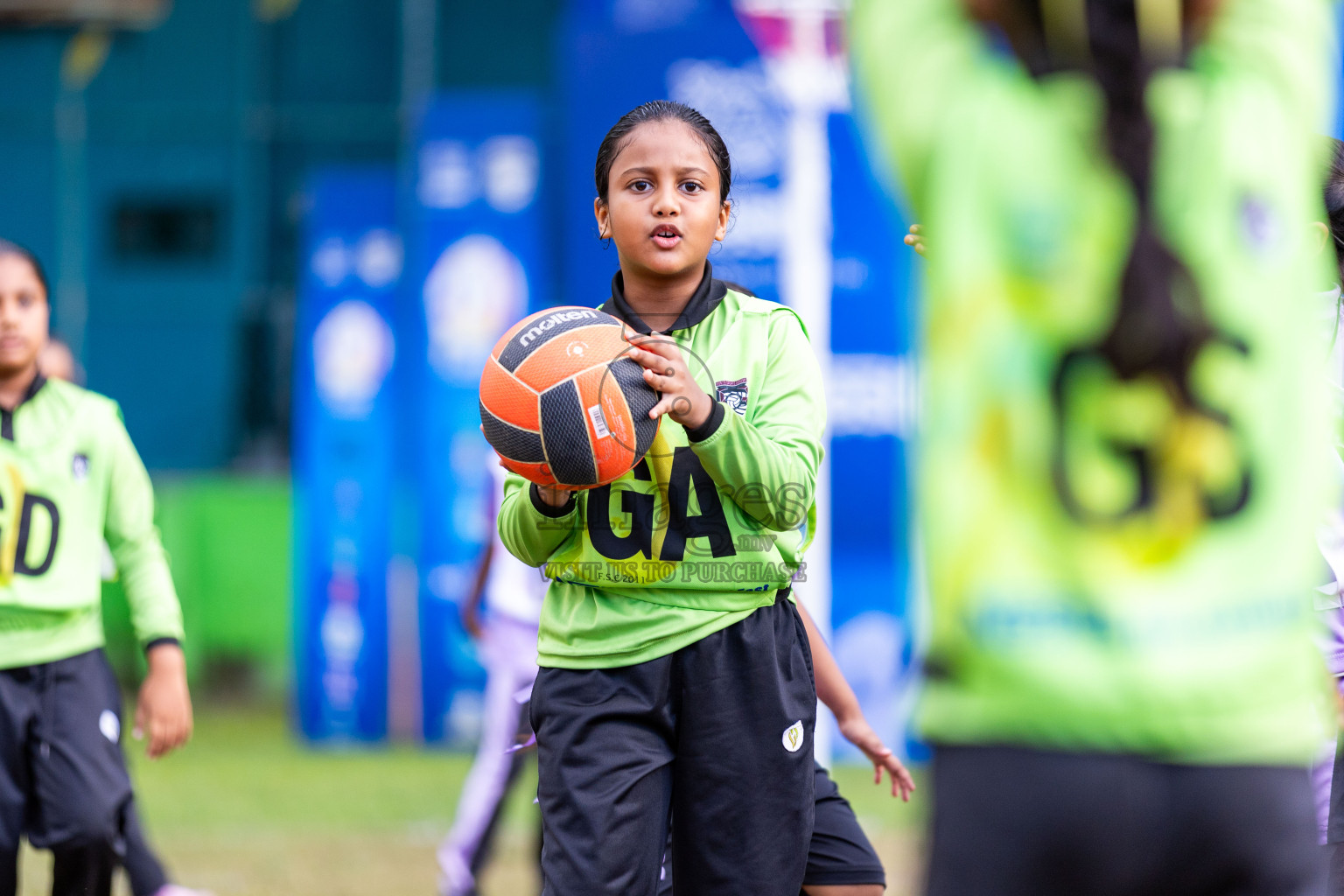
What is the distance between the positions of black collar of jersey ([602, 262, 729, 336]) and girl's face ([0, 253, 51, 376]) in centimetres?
188

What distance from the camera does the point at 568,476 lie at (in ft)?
8.39

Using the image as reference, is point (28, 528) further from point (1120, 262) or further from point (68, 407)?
point (1120, 262)

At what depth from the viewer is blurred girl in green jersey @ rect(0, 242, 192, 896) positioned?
373cm

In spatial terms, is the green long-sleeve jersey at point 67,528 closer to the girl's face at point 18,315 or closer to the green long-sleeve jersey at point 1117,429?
the girl's face at point 18,315

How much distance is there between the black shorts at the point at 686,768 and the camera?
8.32 feet

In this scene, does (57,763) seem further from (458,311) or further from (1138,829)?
(458,311)

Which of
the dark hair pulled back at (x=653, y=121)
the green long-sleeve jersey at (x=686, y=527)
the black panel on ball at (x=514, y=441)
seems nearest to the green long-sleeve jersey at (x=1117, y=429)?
the green long-sleeve jersey at (x=686, y=527)

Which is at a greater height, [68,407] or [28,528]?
[68,407]

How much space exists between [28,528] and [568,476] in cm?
196

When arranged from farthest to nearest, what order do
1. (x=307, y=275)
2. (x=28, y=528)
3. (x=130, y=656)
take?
(x=130, y=656)
(x=307, y=275)
(x=28, y=528)

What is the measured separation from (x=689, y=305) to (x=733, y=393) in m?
0.20

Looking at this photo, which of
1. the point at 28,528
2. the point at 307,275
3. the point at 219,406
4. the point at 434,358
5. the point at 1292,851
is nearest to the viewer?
the point at 1292,851

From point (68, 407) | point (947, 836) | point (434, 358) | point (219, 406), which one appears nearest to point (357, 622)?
point (434, 358)

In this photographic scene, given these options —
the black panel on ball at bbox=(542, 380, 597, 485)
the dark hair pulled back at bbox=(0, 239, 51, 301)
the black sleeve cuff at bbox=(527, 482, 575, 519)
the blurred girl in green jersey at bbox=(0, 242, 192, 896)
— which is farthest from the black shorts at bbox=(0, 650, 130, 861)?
the black panel on ball at bbox=(542, 380, 597, 485)
